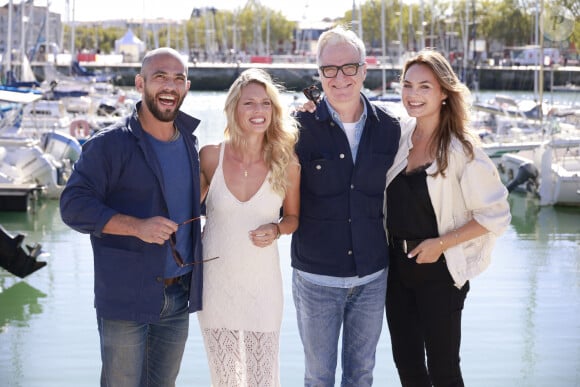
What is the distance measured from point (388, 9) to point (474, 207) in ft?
234

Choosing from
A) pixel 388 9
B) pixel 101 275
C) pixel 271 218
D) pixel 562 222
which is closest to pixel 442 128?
pixel 271 218

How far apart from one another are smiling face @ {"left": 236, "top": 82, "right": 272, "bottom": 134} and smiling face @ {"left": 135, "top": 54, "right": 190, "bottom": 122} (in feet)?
0.89

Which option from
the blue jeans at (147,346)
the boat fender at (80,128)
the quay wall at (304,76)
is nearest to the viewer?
the blue jeans at (147,346)

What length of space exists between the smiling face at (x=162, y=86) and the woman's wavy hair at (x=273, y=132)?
0.83 ft

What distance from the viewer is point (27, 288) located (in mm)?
10367

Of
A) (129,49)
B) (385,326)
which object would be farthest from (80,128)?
(129,49)

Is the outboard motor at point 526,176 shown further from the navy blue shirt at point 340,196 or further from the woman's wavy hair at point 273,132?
the woman's wavy hair at point 273,132

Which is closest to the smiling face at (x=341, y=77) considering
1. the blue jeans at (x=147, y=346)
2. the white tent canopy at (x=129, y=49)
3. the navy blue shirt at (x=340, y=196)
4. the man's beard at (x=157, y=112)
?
the navy blue shirt at (x=340, y=196)

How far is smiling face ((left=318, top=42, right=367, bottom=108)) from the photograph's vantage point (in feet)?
12.7

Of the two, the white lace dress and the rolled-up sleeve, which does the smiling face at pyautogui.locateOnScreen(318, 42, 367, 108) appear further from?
the rolled-up sleeve

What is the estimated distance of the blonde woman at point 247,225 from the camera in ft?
12.3

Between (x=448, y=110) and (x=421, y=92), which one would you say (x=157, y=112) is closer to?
(x=421, y=92)

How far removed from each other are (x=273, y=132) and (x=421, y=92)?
0.64 m

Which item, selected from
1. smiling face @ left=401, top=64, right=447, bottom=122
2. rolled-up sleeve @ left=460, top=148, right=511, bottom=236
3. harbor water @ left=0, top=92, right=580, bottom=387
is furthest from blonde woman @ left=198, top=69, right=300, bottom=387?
harbor water @ left=0, top=92, right=580, bottom=387
